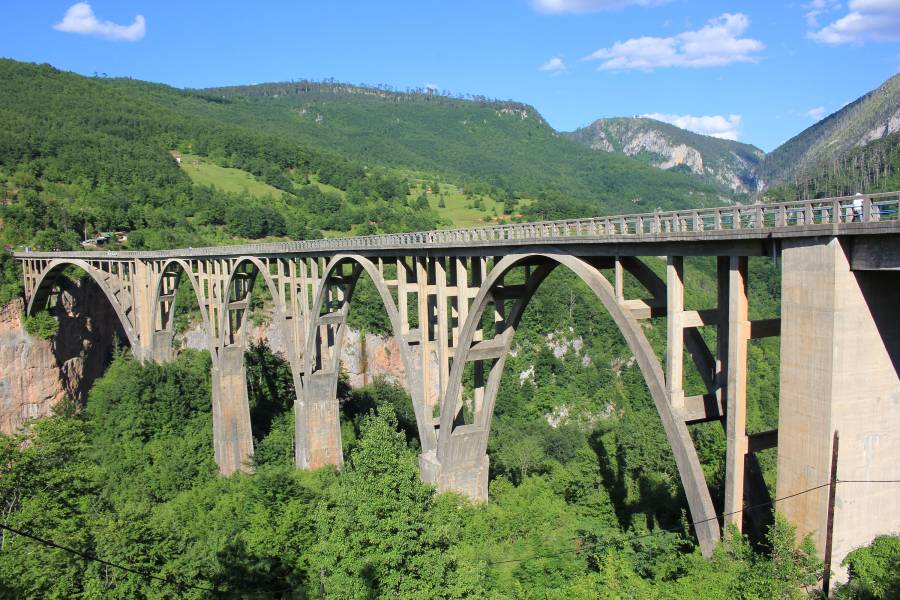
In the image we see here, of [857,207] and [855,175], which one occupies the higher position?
[855,175]

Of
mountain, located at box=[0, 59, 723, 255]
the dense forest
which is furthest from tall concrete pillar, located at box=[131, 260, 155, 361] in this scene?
mountain, located at box=[0, 59, 723, 255]

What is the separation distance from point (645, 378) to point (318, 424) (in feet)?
77.9

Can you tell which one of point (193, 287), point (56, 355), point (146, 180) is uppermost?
point (146, 180)

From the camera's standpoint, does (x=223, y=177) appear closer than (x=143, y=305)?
No

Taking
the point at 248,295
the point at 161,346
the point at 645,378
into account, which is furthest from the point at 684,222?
the point at 161,346

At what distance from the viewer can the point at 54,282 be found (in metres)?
49.7

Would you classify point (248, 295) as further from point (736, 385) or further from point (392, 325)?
point (736, 385)

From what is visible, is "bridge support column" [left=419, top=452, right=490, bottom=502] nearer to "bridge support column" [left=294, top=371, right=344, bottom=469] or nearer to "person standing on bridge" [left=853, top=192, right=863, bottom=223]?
"bridge support column" [left=294, top=371, right=344, bottom=469]

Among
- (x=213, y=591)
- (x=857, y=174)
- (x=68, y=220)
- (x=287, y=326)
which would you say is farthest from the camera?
(x=857, y=174)

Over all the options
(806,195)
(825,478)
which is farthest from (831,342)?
(806,195)

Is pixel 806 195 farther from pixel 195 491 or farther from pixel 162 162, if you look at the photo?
pixel 195 491

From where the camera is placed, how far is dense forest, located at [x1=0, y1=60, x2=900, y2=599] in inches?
630

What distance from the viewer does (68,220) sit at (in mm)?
63000

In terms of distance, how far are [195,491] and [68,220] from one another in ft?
134
